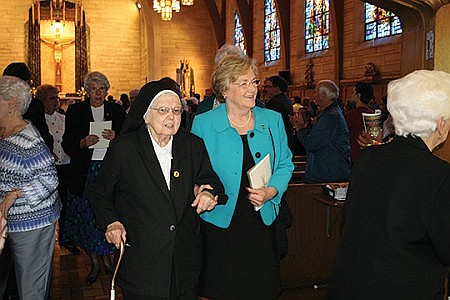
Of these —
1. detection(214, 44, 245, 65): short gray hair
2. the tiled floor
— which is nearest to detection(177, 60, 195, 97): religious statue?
the tiled floor

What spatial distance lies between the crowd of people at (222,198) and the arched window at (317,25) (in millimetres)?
10916

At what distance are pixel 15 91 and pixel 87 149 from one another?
1.49 m

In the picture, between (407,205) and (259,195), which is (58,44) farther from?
(407,205)

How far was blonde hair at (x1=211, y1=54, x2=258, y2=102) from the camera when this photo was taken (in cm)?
280

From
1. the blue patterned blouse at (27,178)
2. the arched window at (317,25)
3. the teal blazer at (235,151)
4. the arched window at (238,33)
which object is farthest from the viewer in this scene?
the arched window at (238,33)

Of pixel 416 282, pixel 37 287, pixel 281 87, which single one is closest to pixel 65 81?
pixel 281 87

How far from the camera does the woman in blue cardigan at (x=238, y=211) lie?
109 inches

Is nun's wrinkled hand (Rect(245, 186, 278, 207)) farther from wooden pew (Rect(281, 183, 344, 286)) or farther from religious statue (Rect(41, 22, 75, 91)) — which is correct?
religious statue (Rect(41, 22, 75, 91))

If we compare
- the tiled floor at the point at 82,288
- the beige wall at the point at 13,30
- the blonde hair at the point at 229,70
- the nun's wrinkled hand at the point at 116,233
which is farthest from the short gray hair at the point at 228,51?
the beige wall at the point at 13,30

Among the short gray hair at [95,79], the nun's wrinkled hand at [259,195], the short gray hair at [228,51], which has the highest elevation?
the short gray hair at [228,51]

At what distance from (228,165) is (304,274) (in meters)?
2.12

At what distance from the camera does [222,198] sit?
8.49 feet

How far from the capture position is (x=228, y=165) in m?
2.77

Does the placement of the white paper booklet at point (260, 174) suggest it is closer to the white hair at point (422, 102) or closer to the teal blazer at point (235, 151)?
the teal blazer at point (235, 151)
